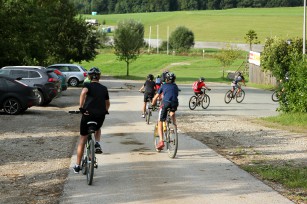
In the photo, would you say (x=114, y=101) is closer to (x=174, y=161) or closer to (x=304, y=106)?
(x=304, y=106)

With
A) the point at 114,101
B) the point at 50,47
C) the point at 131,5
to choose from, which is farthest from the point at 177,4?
the point at 114,101

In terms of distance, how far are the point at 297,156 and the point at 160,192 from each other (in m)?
5.26

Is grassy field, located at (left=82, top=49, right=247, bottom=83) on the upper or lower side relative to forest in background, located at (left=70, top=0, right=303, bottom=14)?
lower

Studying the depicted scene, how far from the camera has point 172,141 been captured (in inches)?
528

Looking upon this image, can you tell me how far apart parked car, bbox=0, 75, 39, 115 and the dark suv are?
12.7 feet

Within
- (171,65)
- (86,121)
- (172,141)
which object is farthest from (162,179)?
(171,65)

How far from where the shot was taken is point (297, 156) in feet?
46.1

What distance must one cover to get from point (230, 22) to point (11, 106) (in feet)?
400

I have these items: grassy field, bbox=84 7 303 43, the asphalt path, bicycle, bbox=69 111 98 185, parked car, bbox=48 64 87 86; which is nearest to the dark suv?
the asphalt path

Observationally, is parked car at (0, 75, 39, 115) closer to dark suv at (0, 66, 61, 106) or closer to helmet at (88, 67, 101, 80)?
dark suv at (0, 66, 61, 106)

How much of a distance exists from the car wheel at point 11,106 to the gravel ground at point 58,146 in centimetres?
26

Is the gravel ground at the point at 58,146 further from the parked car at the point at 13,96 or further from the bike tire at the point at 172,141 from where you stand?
the bike tire at the point at 172,141

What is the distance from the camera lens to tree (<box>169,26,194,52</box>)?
113 meters

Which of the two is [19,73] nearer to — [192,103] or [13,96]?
[13,96]
